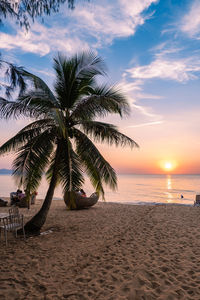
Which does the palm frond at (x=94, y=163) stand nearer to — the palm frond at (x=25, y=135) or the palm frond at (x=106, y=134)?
the palm frond at (x=106, y=134)

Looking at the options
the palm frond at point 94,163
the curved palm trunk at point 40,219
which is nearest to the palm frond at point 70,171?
the palm frond at point 94,163

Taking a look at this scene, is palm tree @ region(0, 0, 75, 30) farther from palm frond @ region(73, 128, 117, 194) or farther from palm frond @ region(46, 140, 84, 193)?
palm frond @ region(46, 140, 84, 193)

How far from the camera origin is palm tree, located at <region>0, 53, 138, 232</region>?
242 inches

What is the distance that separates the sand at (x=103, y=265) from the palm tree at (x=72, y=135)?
1.54 m

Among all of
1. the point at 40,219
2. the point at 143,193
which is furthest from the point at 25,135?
the point at 143,193

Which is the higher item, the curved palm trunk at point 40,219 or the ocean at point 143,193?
the curved palm trunk at point 40,219

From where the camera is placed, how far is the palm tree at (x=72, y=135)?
6156mm

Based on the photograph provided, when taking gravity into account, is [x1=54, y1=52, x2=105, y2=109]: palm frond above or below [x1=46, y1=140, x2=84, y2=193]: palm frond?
above

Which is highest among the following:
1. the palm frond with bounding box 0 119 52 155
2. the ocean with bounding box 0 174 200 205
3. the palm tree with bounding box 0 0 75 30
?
the palm tree with bounding box 0 0 75 30

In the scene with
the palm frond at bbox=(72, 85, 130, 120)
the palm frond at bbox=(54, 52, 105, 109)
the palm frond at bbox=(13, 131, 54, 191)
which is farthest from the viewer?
the palm frond at bbox=(54, 52, 105, 109)

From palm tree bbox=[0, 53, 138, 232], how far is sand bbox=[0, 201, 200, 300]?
1537 mm

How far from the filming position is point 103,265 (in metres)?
4.02

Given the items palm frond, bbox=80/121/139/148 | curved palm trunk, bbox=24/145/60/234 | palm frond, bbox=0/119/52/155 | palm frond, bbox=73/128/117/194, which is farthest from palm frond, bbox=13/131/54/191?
palm frond, bbox=80/121/139/148

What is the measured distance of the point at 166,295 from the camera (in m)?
2.96
